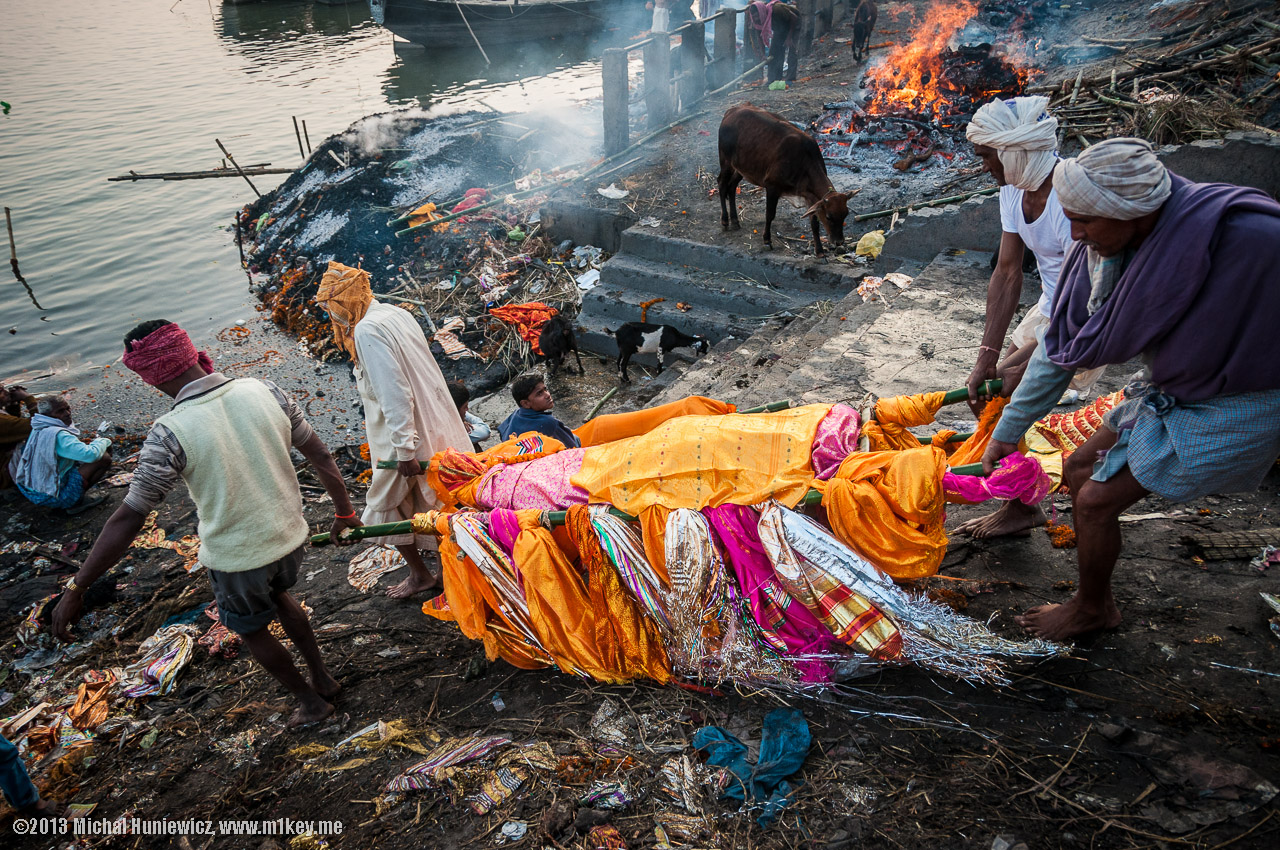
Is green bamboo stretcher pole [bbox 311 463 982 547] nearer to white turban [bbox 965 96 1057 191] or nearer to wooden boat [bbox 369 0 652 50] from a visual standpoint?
white turban [bbox 965 96 1057 191]

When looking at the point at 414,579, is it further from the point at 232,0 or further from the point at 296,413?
the point at 232,0

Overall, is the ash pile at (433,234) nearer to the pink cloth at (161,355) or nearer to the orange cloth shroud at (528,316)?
the orange cloth shroud at (528,316)

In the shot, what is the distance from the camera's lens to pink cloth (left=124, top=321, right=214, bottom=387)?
287 cm

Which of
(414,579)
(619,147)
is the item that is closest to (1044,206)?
(414,579)

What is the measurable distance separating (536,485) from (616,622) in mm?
731

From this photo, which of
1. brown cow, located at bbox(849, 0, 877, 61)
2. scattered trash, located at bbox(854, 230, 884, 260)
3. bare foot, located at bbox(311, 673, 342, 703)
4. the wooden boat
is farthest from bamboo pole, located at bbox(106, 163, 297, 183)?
bare foot, located at bbox(311, 673, 342, 703)

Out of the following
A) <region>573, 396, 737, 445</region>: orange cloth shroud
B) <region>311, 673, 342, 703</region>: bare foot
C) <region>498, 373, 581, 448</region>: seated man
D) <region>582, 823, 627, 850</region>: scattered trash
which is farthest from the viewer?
<region>498, 373, 581, 448</region>: seated man

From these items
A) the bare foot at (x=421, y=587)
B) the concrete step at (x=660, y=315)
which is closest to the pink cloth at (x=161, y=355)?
the bare foot at (x=421, y=587)

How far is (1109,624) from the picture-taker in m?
2.67

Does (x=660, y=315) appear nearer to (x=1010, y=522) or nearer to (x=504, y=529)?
(x=1010, y=522)

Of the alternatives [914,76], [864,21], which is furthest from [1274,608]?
[864,21]

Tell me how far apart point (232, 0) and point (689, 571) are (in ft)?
141

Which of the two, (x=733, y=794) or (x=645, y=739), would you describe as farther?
(x=645, y=739)

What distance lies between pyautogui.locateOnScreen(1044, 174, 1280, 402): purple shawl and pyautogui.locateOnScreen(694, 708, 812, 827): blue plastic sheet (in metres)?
1.69
